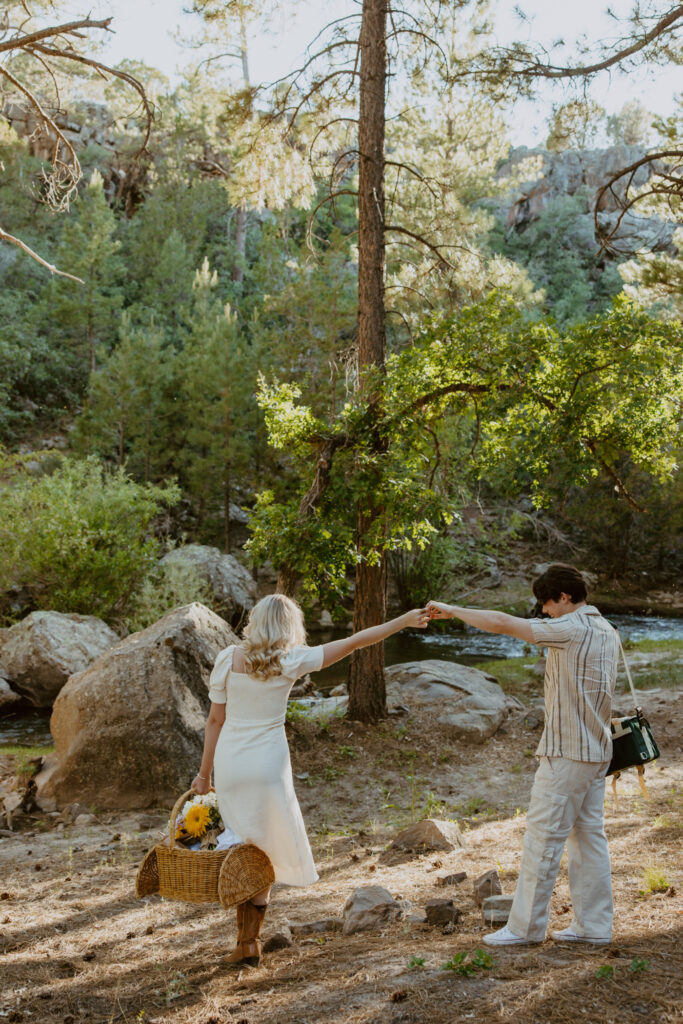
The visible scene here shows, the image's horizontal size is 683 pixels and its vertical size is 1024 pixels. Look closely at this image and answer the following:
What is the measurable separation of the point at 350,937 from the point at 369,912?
0.52 ft

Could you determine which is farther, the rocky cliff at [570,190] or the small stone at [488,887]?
the rocky cliff at [570,190]

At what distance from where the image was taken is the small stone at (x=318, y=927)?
401 centimetres

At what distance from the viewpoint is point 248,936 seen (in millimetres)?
3531

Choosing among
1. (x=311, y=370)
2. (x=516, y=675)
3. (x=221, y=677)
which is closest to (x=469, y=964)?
(x=221, y=677)

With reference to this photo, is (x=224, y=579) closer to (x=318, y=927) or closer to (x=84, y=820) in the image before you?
(x=84, y=820)

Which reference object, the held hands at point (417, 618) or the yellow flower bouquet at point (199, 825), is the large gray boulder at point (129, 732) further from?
the held hands at point (417, 618)

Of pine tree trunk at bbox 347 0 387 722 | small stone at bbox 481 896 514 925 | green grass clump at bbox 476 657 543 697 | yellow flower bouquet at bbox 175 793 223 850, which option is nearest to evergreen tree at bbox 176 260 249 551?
green grass clump at bbox 476 657 543 697

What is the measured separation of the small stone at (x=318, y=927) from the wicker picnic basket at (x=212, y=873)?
0.71 m

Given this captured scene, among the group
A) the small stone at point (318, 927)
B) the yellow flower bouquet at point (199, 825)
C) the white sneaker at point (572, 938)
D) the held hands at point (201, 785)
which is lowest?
the small stone at point (318, 927)

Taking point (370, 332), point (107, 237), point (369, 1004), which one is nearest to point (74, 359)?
point (107, 237)

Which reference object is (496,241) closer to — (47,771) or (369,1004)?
(47,771)

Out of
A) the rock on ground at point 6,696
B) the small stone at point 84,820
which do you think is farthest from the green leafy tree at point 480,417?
the rock on ground at point 6,696

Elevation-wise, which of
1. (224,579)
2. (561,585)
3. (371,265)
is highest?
(371,265)

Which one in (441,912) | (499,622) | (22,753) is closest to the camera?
(499,622)
